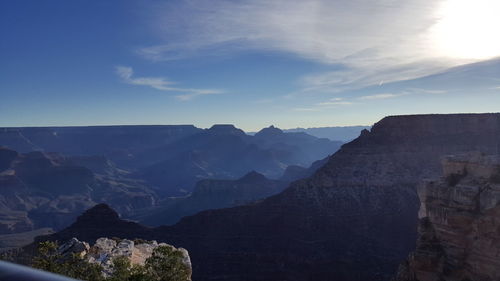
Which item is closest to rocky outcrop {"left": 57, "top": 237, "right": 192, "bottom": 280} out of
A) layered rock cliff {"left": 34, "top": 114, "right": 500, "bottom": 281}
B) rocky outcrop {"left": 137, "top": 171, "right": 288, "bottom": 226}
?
layered rock cliff {"left": 34, "top": 114, "right": 500, "bottom": 281}

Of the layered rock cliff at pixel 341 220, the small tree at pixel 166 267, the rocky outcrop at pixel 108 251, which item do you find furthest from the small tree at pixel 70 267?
the layered rock cliff at pixel 341 220

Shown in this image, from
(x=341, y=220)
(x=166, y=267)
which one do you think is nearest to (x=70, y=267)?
(x=166, y=267)

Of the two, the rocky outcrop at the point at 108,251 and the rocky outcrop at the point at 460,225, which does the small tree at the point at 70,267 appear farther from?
the rocky outcrop at the point at 460,225

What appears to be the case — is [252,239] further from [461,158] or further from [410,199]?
[461,158]

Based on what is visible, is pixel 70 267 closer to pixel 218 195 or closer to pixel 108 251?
pixel 108 251

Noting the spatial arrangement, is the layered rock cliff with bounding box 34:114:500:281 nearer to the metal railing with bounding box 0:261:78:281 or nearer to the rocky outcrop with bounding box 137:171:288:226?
the metal railing with bounding box 0:261:78:281

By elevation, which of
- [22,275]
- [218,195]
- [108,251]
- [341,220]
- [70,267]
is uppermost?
[22,275]
